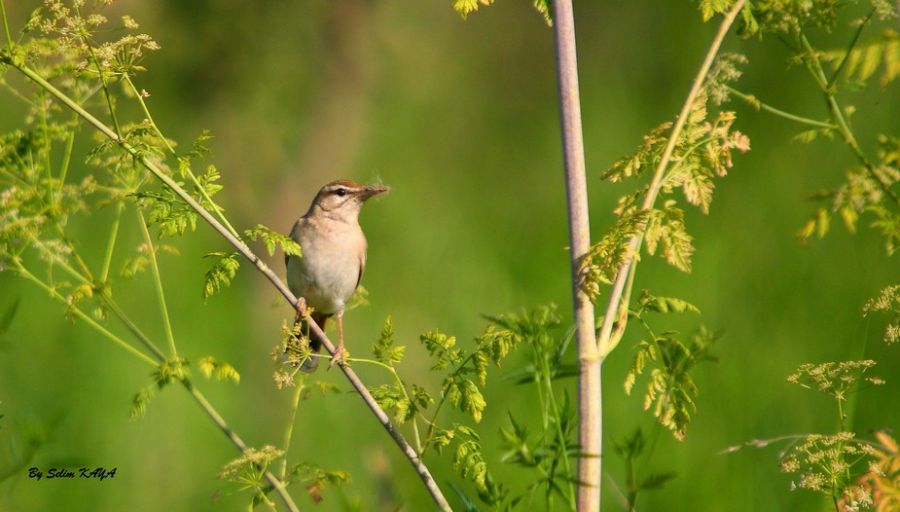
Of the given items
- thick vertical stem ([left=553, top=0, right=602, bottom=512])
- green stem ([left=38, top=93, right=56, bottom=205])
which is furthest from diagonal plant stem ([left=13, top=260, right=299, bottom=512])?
thick vertical stem ([left=553, top=0, right=602, bottom=512])

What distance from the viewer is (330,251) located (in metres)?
3.70

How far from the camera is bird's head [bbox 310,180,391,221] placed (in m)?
3.67

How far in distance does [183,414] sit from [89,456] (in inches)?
29.1

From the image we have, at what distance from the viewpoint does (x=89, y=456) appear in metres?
4.12

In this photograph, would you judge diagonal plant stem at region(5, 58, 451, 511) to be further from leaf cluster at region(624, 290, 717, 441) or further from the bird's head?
the bird's head

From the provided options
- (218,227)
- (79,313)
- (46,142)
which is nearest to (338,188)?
(46,142)

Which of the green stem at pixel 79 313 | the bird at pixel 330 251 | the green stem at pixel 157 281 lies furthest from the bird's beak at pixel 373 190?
the green stem at pixel 79 313

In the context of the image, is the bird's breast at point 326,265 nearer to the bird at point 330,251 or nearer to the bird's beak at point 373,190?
the bird at point 330,251

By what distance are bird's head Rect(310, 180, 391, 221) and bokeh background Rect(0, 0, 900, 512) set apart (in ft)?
2.55

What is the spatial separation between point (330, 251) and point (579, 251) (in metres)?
1.98

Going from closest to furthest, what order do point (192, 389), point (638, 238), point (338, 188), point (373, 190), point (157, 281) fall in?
point (638, 238) → point (192, 389) → point (157, 281) → point (373, 190) → point (338, 188)

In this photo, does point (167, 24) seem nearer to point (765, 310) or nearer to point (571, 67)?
point (765, 310)

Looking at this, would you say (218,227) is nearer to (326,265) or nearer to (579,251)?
(579,251)

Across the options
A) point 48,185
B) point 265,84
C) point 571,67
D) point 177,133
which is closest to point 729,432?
point 571,67
